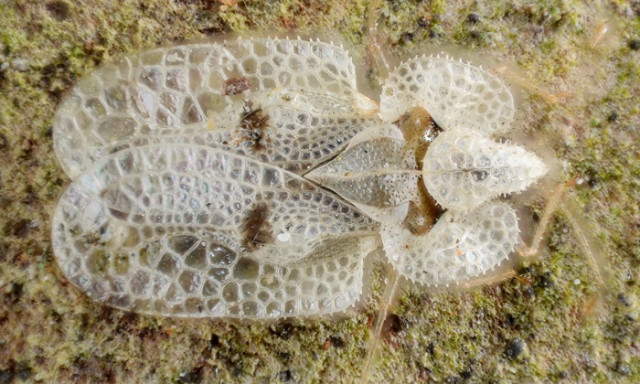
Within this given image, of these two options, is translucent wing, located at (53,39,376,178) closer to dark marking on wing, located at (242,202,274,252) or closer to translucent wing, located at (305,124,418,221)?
translucent wing, located at (305,124,418,221)

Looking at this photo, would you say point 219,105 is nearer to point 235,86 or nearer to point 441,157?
point 235,86

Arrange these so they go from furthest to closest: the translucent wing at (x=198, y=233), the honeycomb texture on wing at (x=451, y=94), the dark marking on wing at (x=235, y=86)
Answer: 1. the honeycomb texture on wing at (x=451, y=94)
2. the dark marking on wing at (x=235, y=86)
3. the translucent wing at (x=198, y=233)

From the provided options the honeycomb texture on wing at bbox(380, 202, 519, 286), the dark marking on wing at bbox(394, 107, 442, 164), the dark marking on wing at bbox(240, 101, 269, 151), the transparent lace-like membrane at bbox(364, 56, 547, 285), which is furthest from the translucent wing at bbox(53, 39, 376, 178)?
the honeycomb texture on wing at bbox(380, 202, 519, 286)

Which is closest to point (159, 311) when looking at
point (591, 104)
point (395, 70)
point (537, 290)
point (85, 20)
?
point (85, 20)

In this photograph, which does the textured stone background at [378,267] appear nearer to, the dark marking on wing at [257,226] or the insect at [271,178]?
the insect at [271,178]

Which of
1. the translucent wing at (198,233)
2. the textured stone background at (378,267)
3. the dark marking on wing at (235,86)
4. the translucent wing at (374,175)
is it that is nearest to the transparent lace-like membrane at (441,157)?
the translucent wing at (374,175)

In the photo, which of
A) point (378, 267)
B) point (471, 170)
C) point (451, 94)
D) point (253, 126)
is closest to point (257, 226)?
point (253, 126)
